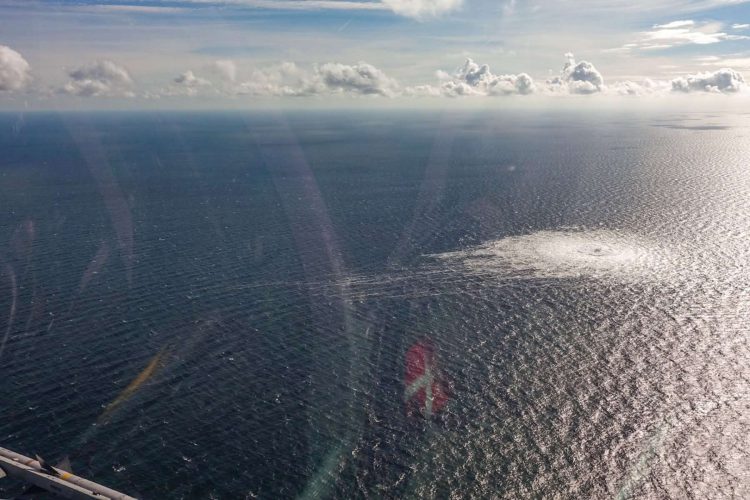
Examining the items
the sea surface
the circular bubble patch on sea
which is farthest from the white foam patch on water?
the sea surface

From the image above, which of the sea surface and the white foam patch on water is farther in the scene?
→ the white foam patch on water

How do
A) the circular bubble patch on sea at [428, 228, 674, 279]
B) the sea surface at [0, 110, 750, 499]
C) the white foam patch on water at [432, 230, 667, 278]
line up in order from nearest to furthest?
the sea surface at [0, 110, 750, 499], the circular bubble patch on sea at [428, 228, 674, 279], the white foam patch on water at [432, 230, 667, 278]

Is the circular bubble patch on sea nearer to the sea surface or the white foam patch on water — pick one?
the white foam patch on water

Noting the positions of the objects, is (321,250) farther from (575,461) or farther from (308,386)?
(575,461)

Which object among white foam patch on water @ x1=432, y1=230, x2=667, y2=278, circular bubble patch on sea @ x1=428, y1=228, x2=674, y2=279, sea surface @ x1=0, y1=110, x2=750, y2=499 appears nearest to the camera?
sea surface @ x1=0, y1=110, x2=750, y2=499

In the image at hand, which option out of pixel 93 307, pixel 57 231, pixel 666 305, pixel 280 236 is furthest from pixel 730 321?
pixel 57 231

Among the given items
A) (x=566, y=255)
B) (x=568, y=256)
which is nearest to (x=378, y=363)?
(x=568, y=256)

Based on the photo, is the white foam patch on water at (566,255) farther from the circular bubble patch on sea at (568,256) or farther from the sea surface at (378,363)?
the sea surface at (378,363)

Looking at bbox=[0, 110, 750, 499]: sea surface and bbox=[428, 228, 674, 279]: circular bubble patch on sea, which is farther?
bbox=[428, 228, 674, 279]: circular bubble patch on sea

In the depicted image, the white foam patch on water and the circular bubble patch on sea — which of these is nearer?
the circular bubble patch on sea
